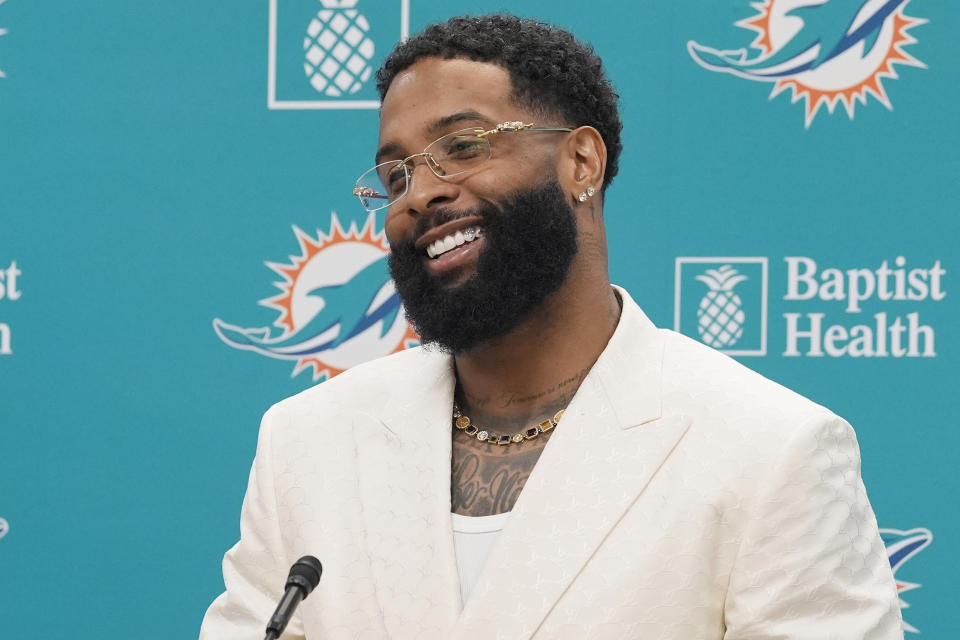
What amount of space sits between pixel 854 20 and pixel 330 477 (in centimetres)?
176

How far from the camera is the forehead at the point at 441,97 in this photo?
2104 mm

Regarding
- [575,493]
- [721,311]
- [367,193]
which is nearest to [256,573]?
[575,493]

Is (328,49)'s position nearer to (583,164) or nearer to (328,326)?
(328,326)

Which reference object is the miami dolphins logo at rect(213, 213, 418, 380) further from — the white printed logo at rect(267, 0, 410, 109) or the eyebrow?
the eyebrow

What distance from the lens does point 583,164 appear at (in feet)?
7.36

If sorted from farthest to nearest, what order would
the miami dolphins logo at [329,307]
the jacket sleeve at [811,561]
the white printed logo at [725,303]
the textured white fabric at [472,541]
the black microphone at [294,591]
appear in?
the miami dolphins logo at [329,307], the white printed logo at [725,303], the textured white fabric at [472,541], the jacket sleeve at [811,561], the black microphone at [294,591]

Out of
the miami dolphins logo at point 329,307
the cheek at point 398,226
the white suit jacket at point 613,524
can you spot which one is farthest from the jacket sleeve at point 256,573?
the miami dolphins logo at point 329,307

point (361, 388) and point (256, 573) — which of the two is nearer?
point (256, 573)

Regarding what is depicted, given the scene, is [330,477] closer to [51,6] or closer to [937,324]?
[937,324]

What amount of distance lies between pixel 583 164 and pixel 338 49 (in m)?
1.21

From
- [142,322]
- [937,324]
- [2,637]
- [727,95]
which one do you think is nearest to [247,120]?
[142,322]

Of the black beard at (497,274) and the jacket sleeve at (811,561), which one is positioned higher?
the black beard at (497,274)

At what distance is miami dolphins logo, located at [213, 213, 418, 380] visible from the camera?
3209mm

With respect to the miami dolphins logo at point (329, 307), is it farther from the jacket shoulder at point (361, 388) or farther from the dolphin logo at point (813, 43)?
the dolphin logo at point (813, 43)
